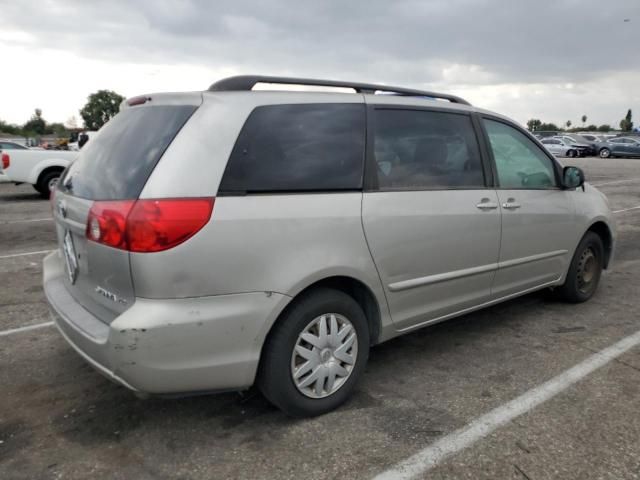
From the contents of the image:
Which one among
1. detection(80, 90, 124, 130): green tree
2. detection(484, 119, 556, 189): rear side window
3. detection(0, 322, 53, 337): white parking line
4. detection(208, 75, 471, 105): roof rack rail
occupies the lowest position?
detection(0, 322, 53, 337): white parking line

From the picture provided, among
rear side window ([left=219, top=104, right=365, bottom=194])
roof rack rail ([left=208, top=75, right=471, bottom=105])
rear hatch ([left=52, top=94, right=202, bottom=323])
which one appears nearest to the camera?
rear hatch ([left=52, top=94, right=202, bottom=323])

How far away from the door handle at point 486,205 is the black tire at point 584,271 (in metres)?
1.42

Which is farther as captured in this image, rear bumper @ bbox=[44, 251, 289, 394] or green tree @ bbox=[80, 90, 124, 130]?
green tree @ bbox=[80, 90, 124, 130]

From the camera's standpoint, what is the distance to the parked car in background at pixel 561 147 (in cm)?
3516

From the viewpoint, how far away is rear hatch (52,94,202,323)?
2.48 m

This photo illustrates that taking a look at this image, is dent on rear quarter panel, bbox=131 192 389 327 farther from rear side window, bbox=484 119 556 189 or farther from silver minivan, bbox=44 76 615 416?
rear side window, bbox=484 119 556 189

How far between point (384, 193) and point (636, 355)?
220 centimetres

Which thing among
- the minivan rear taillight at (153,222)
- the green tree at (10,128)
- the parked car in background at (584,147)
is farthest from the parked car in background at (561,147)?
the green tree at (10,128)

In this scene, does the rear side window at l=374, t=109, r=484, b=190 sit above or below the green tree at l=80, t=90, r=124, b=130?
below

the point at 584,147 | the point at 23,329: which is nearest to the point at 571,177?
the point at 23,329

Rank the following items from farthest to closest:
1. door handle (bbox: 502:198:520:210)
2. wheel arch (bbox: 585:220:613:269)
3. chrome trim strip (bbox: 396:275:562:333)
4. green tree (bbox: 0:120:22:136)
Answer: green tree (bbox: 0:120:22:136)
wheel arch (bbox: 585:220:613:269)
door handle (bbox: 502:198:520:210)
chrome trim strip (bbox: 396:275:562:333)

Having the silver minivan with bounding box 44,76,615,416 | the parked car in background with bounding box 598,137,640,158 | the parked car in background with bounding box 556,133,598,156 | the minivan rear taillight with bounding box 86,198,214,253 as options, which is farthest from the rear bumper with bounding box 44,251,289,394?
the parked car in background with bounding box 556,133,598,156

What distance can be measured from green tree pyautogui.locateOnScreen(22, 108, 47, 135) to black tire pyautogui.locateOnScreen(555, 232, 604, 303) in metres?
108

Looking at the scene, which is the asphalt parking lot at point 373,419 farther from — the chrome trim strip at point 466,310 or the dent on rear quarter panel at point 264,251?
the dent on rear quarter panel at point 264,251
